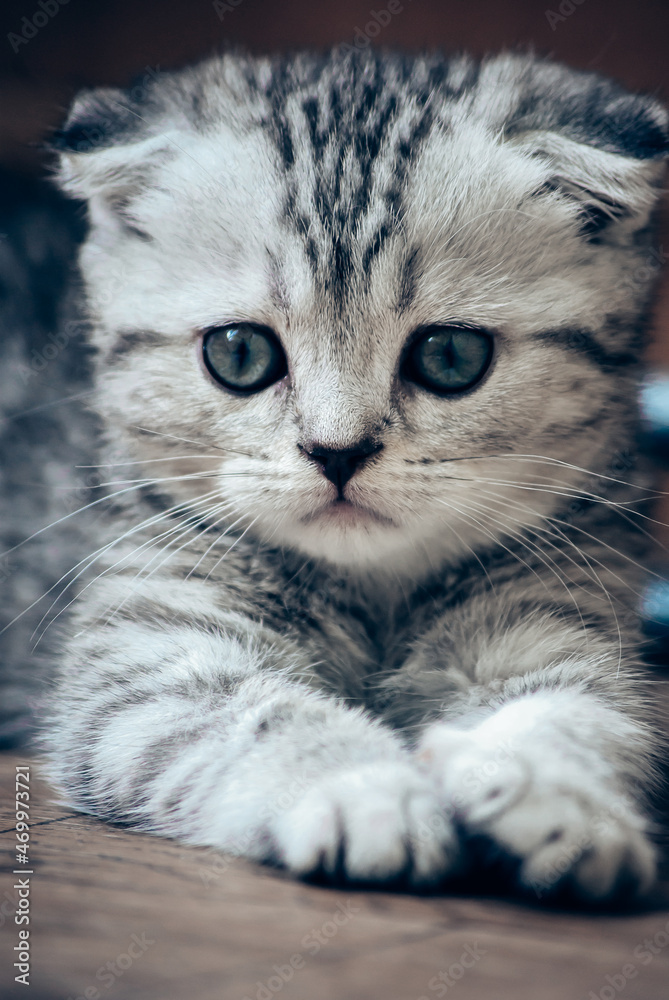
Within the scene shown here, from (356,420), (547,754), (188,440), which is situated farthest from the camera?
(188,440)

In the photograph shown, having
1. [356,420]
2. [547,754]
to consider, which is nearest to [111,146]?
[356,420]

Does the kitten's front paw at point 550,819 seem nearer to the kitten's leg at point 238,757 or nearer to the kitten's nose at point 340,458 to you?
the kitten's leg at point 238,757

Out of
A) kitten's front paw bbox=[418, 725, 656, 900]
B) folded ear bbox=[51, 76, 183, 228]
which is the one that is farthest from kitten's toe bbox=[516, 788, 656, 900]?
folded ear bbox=[51, 76, 183, 228]

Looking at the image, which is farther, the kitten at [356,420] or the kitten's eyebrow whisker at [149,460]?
the kitten's eyebrow whisker at [149,460]

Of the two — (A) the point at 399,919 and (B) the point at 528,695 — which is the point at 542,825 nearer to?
(A) the point at 399,919

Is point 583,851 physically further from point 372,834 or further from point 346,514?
point 346,514

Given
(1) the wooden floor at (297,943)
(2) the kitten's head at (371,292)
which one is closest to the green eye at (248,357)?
(2) the kitten's head at (371,292)

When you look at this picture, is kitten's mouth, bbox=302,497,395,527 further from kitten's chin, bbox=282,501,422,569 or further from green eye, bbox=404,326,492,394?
green eye, bbox=404,326,492,394

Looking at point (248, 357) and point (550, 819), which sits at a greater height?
point (248, 357)
